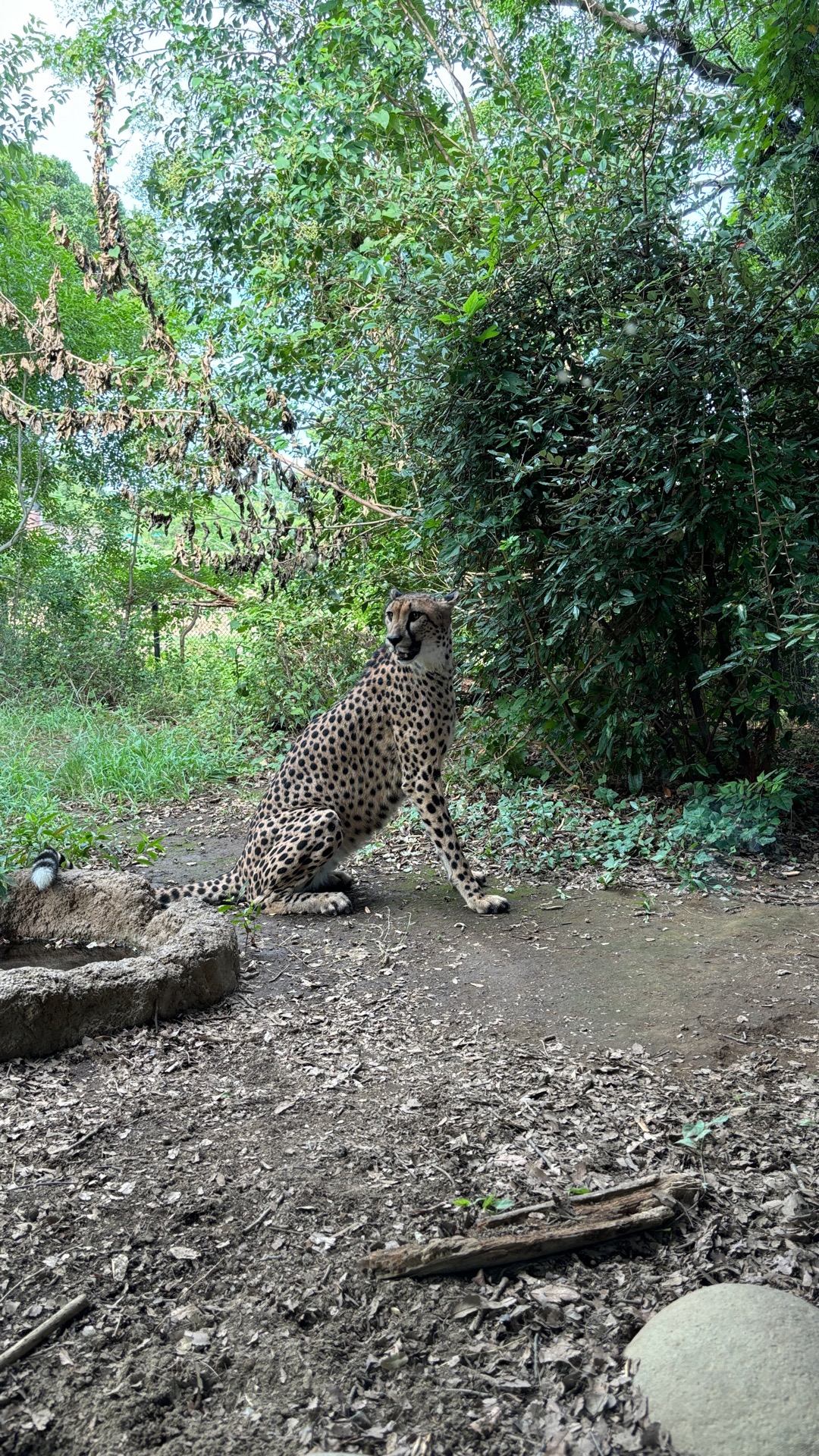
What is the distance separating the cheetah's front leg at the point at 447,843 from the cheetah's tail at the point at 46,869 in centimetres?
Answer: 168

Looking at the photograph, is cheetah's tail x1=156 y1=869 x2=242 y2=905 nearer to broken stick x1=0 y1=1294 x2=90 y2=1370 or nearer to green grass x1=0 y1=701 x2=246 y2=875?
green grass x1=0 y1=701 x2=246 y2=875

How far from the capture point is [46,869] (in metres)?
4.00

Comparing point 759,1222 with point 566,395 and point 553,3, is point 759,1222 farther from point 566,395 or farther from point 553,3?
point 553,3

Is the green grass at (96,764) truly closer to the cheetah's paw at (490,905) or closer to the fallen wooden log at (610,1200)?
the cheetah's paw at (490,905)

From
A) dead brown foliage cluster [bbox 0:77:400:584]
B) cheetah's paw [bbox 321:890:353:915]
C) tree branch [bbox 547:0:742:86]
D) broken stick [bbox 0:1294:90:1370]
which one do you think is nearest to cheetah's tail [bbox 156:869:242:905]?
cheetah's paw [bbox 321:890:353:915]

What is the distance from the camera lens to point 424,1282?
2.11 meters

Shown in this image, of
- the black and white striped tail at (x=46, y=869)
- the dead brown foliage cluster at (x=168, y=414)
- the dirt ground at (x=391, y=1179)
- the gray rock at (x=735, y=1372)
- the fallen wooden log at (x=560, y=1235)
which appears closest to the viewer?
the gray rock at (x=735, y=1372)

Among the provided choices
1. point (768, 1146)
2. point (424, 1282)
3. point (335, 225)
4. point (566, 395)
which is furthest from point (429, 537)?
point (424, 1282)

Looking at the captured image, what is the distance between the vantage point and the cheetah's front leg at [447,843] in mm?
4672

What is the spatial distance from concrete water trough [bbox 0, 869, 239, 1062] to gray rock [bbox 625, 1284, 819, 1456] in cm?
202

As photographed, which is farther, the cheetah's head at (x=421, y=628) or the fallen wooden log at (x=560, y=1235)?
the cheetah's head at (x=421, y=628)

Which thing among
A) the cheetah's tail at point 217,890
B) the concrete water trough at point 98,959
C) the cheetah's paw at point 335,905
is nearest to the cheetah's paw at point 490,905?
the cheetah's paw at point 335,905

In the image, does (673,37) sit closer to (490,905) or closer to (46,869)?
(490,905)

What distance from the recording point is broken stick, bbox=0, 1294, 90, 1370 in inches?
75.4
